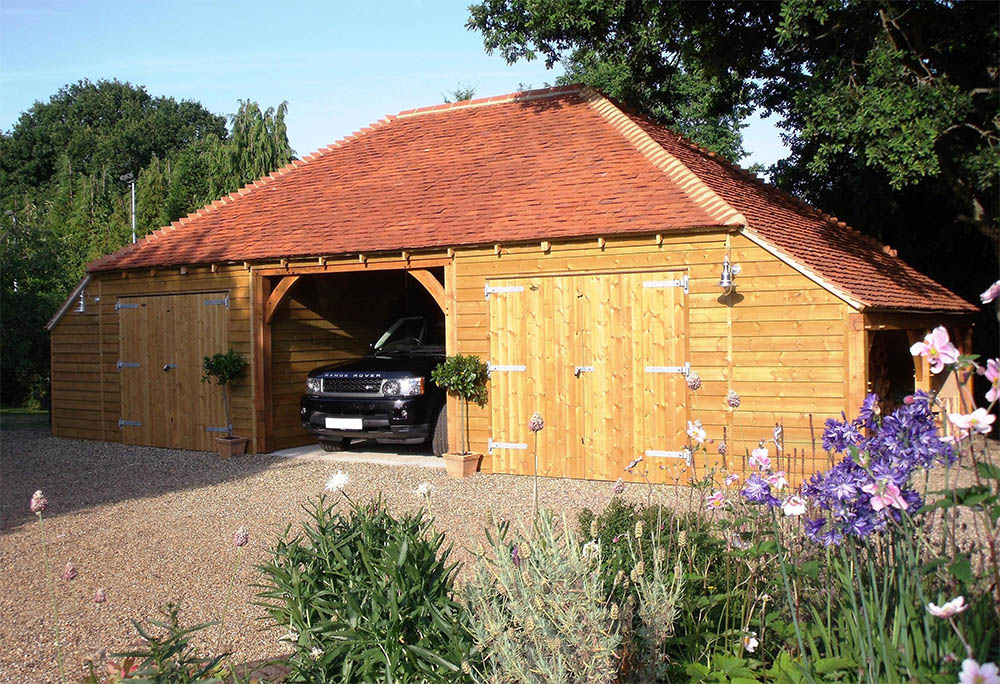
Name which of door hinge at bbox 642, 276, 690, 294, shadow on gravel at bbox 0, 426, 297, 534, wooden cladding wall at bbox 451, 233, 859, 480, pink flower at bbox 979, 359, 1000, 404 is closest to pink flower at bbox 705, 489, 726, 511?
pink flower at bbox 979, 359, 1000, 404

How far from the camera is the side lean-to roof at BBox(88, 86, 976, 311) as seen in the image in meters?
10.5

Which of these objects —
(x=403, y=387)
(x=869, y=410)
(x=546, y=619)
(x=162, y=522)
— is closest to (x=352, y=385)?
(x=403, y=387)

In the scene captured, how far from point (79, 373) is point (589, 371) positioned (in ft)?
31.9

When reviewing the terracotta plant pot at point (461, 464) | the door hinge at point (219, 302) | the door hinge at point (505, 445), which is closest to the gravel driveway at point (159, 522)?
the terracotta plant pot at point (461, 464)

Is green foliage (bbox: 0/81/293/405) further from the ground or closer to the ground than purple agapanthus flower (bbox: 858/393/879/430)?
further from the ground

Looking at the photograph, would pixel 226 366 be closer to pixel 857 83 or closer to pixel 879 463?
pixel 857 83

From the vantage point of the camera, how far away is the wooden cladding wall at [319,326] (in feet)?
45.2

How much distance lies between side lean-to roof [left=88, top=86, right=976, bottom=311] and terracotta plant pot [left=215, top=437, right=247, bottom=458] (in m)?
2.63

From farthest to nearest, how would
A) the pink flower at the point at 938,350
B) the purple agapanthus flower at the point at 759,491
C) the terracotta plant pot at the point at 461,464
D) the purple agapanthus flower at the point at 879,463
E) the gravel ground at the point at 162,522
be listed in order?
the terracotta plant pot at the point at 461,464 < the gravel ground at the point at 162,522 < the purple agapanthus flower at the point at 759,491 < the purple agapanthus flower at the point at 879,463 < the pink flower at the point at 938,350

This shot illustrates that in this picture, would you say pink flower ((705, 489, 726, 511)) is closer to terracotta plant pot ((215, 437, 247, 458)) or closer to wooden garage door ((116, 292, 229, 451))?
terracotta plant pot ((215, 437, 247, 458))

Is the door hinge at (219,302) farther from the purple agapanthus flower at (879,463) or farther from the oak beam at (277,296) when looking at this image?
the purple agapanthus flower at (879,463)

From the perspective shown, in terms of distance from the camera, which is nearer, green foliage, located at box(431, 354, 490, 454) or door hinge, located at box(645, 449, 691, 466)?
door hinge, located at box(645, 449, 691, 466)

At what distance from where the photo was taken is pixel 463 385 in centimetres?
1102

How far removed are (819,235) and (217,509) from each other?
→ 8499mm
